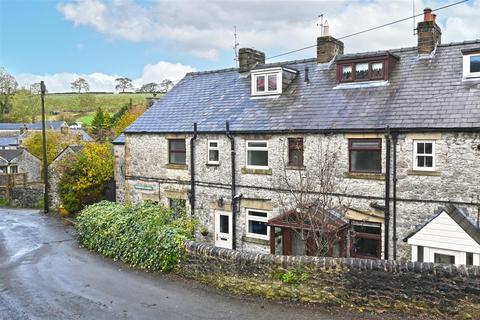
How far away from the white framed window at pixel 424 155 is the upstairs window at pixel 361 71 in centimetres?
395

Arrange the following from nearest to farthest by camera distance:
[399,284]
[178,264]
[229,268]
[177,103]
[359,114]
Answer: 1. [399,284]
2. [229,268]
3. [178,264]
4. [359,114]
5. [177,103]

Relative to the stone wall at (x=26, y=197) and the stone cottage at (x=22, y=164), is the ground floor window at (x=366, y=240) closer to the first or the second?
the stone wall at (x=26, y=197)

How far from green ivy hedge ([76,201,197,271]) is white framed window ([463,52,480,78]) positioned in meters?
11.4

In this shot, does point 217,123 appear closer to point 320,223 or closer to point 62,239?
point 320,223

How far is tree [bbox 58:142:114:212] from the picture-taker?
26.6 m

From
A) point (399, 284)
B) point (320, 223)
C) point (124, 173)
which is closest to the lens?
point (399, 284)

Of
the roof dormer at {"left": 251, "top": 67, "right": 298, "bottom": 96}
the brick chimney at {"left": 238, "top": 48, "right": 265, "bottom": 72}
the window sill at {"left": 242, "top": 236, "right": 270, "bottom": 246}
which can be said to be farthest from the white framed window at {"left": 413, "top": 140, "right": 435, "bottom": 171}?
the brick chimney at {"left": 238, "top": 48, "right": 265, "bottom": 72}

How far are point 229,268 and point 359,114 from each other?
8.04 meters

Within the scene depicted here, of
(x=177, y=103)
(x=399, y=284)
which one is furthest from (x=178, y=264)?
(x=177, y=103)

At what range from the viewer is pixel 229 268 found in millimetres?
11414

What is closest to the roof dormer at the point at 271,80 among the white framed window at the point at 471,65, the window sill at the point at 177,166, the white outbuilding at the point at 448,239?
the window sill at the point at 177,166

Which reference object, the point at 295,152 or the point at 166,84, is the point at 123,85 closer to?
the point at 166,84

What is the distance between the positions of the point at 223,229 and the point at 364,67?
31.0ft

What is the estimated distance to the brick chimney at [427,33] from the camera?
1688 centimetres
